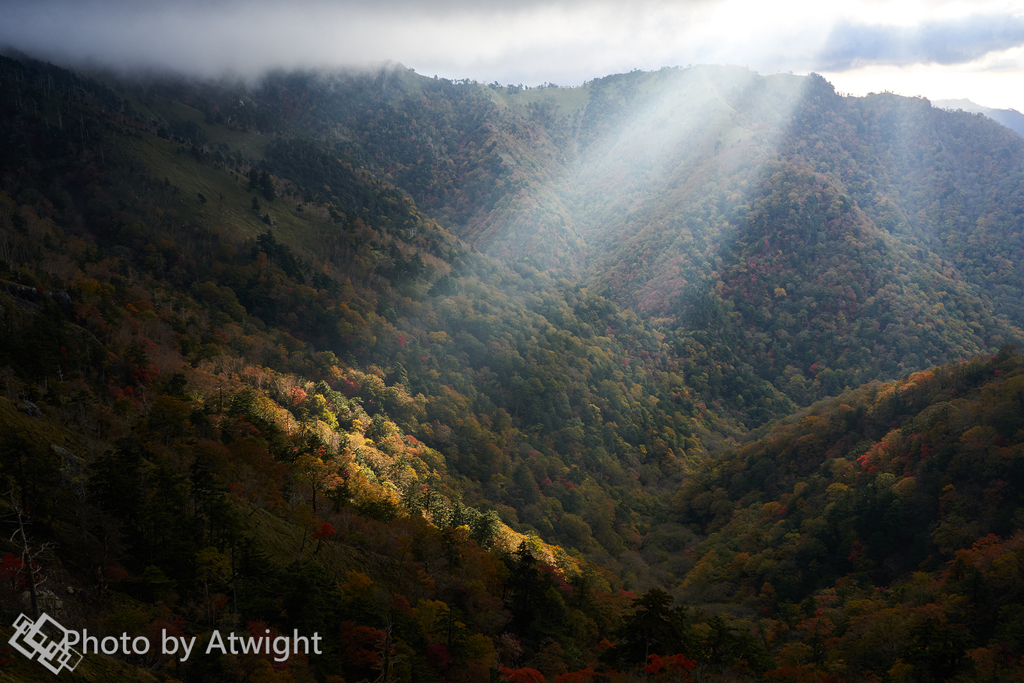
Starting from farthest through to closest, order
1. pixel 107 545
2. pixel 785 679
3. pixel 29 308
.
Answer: pixel 29 308
pixel 785 679
pixel 107 545

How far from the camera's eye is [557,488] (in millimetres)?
132125

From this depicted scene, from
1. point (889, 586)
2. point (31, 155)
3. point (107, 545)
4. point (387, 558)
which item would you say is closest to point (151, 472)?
point (107, 545)

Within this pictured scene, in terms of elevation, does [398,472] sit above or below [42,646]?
above

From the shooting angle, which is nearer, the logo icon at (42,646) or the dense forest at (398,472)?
→ the logo icon at (42,646)

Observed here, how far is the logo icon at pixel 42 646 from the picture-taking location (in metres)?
21.6

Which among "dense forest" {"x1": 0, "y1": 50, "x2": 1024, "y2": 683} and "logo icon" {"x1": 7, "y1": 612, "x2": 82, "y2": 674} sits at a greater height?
"dense forest" {"x1": 0, "y1": 50, "x2": 1024, "y2": 683}

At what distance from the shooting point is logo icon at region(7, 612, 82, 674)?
21625mm

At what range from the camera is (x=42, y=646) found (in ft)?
74.0

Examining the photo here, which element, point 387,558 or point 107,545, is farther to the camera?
point 387,558

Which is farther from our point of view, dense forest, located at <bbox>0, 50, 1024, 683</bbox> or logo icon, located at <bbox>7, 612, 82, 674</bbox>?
dense forest, located at <bbox>0, 50, 1024, 683</bbox>

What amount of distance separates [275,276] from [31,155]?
68.1 meters

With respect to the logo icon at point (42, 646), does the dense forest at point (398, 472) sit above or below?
above

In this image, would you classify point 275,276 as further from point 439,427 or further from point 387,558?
point 387,558

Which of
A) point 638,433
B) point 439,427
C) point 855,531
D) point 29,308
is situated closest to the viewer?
point 29,308
